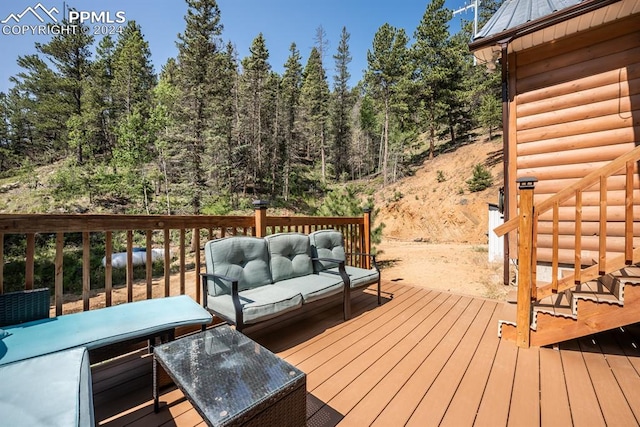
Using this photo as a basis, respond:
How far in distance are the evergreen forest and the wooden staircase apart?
1284 cm

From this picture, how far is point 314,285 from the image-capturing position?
9.11 ft

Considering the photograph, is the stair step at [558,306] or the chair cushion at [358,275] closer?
the stair step at [558,306]

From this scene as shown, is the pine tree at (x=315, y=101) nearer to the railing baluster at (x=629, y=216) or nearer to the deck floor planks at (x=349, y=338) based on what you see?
the deck floor planks at (x=349, y=338)

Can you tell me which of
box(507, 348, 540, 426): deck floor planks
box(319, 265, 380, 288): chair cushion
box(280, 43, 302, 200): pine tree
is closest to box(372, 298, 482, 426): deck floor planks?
box(507, 348, 540, 426): deck floor planks

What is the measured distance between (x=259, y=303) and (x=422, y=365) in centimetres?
139

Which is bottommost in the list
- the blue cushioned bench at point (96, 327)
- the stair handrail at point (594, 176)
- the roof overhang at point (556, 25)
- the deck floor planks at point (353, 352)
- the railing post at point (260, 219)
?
the deck floor planks at point (353, 352)

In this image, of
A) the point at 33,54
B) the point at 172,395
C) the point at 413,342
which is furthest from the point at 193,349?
the point at 33,54

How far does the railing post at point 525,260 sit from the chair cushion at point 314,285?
1.65m

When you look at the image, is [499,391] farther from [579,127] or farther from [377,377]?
[579,127]

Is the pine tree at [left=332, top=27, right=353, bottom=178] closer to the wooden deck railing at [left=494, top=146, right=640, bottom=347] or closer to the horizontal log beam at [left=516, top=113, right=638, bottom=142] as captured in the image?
the horizontal log beam at [left=516, top=113, right=638, bottom=142]

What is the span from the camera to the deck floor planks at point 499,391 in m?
1.59

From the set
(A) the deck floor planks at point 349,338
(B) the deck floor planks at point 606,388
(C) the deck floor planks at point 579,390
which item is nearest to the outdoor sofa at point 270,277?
(A) the deck floor planks at point 349,338

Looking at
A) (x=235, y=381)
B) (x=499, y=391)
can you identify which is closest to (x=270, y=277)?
(x=235, y=381)

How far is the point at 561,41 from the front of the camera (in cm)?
360
